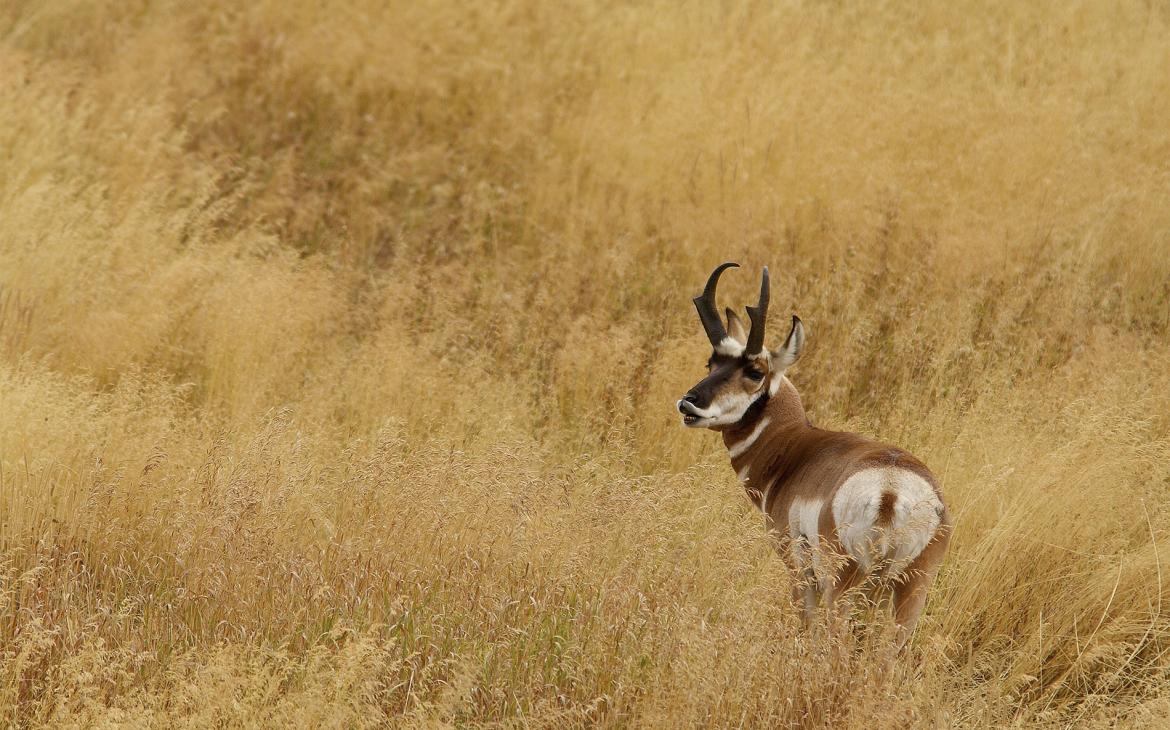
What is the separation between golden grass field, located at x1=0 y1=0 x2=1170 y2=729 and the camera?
486 centimetres

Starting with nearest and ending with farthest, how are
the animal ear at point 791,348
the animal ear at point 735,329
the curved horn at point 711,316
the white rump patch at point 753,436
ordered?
the animal ear at point 791,348
the white rump patch at point 753,436
the curved horn at point 711,316
the animal ear at point 735,329

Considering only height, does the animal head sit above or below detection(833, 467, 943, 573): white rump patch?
above

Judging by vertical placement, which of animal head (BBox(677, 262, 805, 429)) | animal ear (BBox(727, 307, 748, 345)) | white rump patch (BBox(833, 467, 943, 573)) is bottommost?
white rump patch (BBox(833, 467, 943, 573))

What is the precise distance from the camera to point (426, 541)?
548cm

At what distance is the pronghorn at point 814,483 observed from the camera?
194 inches

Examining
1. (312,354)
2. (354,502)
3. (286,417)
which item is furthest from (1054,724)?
(312,354)

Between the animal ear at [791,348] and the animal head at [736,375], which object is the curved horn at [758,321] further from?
the animal ear at [791,348]

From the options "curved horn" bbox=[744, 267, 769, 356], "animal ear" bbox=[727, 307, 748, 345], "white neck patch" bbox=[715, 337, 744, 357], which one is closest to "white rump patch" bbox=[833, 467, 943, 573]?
"curved horn" bbox=[744, 267, 769, 356]

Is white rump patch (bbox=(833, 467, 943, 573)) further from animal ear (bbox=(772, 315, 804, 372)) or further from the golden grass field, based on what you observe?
animal ear (bbox=(772, 315, 804, 372))

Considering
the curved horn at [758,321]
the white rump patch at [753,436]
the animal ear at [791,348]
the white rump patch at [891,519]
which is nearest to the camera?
the white rump patch at [891,519]

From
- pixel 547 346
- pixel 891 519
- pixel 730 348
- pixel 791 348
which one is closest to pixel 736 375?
pixel 730 348

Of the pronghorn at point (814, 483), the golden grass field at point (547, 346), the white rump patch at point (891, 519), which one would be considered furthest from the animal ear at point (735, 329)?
the white rump patch at point (891, 519)

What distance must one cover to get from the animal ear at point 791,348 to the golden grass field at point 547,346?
0.83 meters

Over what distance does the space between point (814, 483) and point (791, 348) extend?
1007 millimetres
